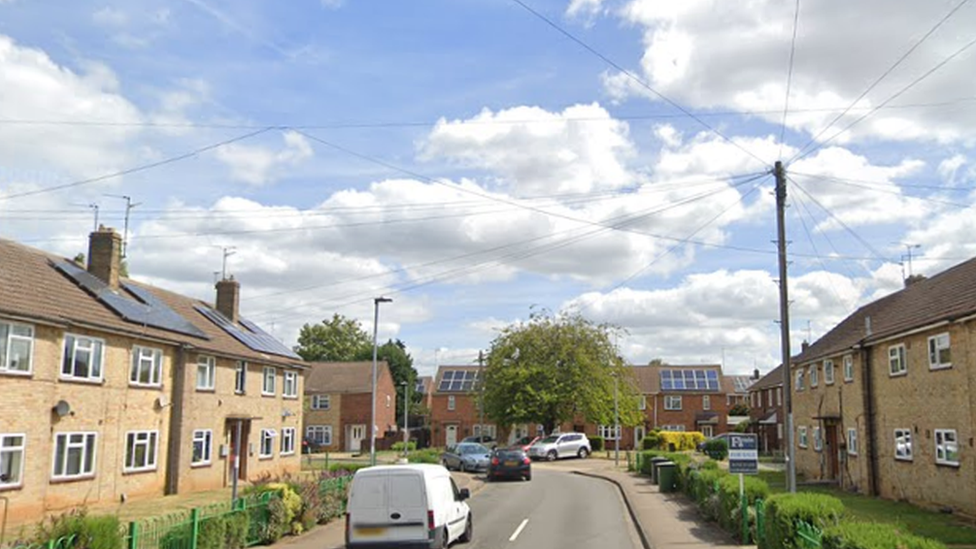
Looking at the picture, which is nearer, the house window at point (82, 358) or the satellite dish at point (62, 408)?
the satellite dish at point (62, 408)

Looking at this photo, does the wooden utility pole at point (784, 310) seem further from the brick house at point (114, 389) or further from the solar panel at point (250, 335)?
the solar panel at point (250, 335)

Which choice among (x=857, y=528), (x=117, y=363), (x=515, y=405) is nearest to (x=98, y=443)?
(x=117, y=363)

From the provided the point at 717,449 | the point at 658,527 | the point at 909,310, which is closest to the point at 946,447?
the point at 909,310

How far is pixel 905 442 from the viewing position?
2683 cm

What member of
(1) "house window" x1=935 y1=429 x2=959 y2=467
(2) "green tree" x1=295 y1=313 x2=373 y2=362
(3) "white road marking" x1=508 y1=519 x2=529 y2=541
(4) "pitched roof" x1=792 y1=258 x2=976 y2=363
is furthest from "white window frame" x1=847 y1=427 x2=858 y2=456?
(2) "green tree" x1=295 y1=313 x2=373 y2=362

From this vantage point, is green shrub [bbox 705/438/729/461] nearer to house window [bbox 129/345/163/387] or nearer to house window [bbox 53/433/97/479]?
house window [bbox 129/345/163/387]

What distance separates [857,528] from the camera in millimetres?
9508

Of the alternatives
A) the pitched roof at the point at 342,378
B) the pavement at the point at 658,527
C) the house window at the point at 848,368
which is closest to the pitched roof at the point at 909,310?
the house window at the point at 848,368

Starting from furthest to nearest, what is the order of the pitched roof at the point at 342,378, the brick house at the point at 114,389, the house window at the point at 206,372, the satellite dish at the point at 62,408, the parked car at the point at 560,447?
1. the pitched roof at the point at 342,378
2. the parked car at the point at 560,447
3. the house window at the point at 206,372
4. the satellite dish at the point at 62,408
5. the brick house at the point at 114,389

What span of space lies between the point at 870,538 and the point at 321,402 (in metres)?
63.9

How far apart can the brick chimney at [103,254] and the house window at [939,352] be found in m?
26.4

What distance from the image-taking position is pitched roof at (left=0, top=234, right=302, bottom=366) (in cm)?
2212

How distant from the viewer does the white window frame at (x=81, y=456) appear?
2323cm

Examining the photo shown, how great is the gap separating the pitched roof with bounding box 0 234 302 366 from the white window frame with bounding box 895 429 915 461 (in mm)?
24146
